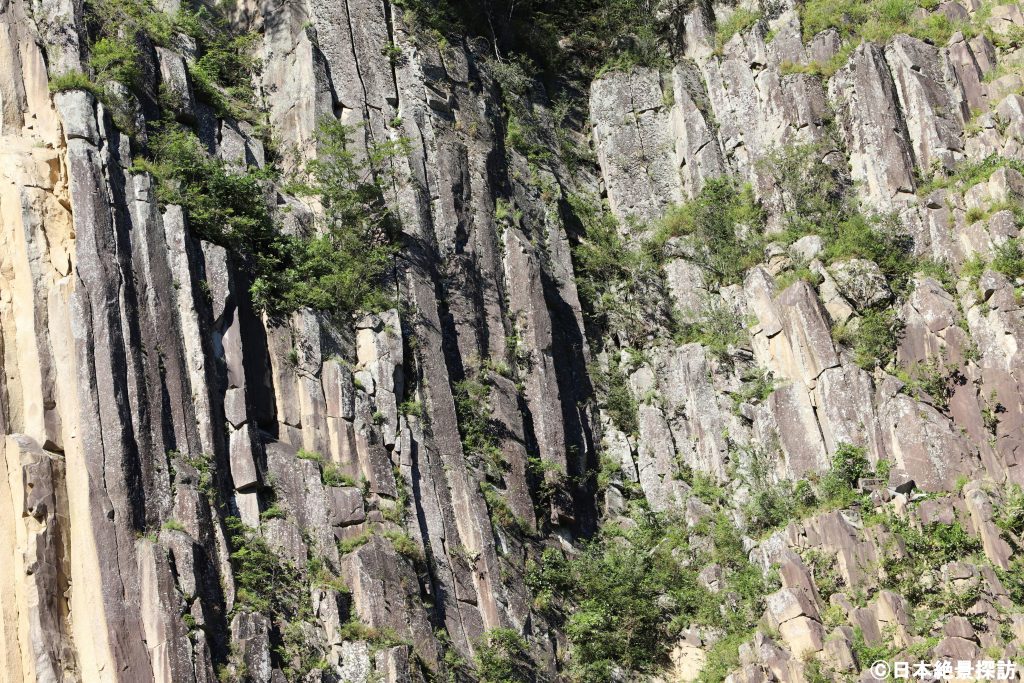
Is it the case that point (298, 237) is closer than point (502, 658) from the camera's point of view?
No

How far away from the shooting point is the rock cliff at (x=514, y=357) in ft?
71.4

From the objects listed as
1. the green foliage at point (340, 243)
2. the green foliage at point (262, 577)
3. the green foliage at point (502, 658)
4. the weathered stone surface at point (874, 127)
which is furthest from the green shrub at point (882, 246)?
the green foliage at point (262, 577)

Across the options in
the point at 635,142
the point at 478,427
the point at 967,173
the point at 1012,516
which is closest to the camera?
the point at 1012,516

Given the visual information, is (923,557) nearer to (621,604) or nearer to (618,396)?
(621,604)

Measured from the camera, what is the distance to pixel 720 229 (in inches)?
1233

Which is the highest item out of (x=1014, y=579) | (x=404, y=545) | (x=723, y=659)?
(x=404, y=545)

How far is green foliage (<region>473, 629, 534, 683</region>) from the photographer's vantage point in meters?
24.2

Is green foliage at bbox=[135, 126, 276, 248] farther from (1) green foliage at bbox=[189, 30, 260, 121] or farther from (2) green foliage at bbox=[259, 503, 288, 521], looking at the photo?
(2) green foliage at bbox=[259, 503, 288, 521]

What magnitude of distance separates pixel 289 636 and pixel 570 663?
20.7 feet

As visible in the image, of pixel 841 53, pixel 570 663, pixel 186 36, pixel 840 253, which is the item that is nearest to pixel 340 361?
pixel 570 663

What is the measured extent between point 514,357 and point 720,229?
6.03 metres

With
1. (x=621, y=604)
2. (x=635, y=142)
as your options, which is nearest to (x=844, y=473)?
(x=621, y=604)

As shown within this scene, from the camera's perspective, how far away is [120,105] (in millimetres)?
24922

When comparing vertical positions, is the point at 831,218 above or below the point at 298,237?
below
